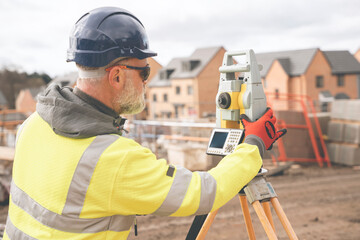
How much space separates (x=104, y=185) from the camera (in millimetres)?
1445

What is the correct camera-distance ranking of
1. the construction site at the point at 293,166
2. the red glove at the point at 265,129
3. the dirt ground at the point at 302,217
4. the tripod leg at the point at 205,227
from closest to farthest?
Result: 1. the red glove at the point at 265,129
2. the tripod leg at the point at 205,227
3. the dirt ground at the point at 302,217
4. the construction site at the point at 293,166

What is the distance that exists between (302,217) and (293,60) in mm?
37233

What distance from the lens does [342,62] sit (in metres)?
40.5

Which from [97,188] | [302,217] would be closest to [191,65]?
[302,217]

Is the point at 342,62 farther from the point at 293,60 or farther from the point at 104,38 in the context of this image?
the point at 104,38

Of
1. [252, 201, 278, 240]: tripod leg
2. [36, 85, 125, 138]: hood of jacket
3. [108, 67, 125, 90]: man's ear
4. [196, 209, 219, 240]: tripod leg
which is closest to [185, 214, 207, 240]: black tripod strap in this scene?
[196, 209, 219, 240]: tripod leg

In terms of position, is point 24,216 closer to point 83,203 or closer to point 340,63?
point 83,203

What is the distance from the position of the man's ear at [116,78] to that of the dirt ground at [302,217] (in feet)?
10.7

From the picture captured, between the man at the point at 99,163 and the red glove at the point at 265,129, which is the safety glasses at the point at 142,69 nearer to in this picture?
the man at the point at 99,163

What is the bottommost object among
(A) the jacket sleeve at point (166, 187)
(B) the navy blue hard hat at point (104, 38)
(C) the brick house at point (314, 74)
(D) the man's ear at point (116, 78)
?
(A) the jacket sleeve at point (166, 187)

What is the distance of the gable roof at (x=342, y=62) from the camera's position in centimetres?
3959

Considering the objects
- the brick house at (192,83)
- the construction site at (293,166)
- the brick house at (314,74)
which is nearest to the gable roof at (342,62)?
the brick house at (314,74)

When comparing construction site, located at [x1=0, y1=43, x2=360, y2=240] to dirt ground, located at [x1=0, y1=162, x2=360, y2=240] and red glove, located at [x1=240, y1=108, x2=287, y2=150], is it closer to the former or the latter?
dirt ground, located at [x1=0, y1=162, x2=360, y2=240]

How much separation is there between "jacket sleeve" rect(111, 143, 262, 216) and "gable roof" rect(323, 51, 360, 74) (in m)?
41.5
